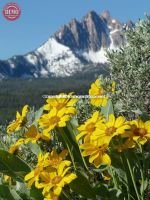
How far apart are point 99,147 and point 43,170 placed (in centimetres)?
37

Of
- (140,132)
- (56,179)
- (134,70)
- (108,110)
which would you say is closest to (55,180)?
(56,179)

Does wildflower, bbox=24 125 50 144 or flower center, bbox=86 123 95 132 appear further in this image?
wildflower, bbox=24 125 50 144

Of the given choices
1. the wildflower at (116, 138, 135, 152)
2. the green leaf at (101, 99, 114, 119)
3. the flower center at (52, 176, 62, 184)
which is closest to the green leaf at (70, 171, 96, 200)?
the flower center at (52, 176, 62, 184)

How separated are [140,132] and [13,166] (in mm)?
1101

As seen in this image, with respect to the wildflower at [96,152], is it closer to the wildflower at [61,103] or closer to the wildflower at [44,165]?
the wildflower at [44,165]

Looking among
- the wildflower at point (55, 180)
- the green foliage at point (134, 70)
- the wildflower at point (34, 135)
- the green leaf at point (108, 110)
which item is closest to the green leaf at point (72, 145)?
the wildflower at point (34, 135)

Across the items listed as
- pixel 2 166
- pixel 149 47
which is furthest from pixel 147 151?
pixel 149 47

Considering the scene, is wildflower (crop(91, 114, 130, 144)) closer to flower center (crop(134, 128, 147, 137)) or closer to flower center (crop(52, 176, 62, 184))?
flower center (crop(134, 128, 147, 137))

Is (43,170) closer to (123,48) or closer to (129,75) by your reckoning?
(129,75)

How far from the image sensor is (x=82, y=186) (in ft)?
9.97

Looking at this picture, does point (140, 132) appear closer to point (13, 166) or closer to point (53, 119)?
point (53, 119)

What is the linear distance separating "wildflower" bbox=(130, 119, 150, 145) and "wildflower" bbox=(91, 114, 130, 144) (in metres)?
0.08

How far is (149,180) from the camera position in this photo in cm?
327

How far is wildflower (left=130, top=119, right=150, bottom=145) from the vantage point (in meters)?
2.69
